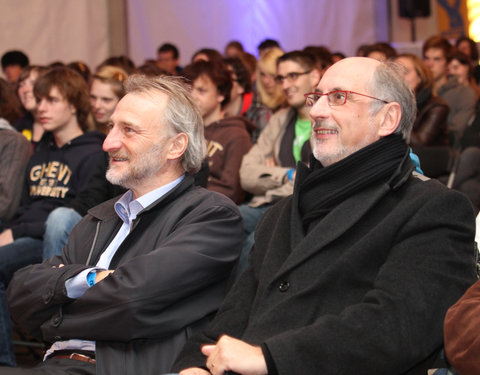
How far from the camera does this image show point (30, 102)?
5594 millimetres

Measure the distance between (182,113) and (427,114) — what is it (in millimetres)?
2734

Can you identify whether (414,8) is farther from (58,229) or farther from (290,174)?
(58,229)

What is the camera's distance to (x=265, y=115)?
5.36 metres

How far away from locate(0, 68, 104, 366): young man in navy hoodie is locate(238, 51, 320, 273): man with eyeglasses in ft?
3.01

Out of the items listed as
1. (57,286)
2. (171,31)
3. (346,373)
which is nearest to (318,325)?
(346,373)

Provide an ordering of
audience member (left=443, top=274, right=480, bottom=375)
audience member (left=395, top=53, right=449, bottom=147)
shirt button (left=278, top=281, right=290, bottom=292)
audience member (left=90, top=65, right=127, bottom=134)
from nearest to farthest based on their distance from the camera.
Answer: audience member (left=443, top=274, right=480, bottom=375), shirt button (left=278, top=281, right=290, bottom=292), audience member (left=90, top=65, right=127, bottom=134), audience member (left=395, top=53, right=449, bottom=147)

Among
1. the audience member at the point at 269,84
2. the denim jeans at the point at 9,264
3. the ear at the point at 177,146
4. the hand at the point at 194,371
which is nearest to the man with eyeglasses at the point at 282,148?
the audience member at the point at 269,84

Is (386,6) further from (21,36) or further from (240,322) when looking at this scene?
(240,322)

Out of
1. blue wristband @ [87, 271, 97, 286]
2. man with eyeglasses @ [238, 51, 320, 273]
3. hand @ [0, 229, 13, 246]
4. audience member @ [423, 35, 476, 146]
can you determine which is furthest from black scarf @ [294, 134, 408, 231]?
audience member @ [423, 35, 476, 146]

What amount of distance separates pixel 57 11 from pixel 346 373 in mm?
7722

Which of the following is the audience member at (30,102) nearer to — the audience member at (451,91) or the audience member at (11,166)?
the audience member at (11,166)

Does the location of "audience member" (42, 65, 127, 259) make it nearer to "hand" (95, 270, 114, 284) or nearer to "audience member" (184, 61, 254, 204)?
"audience member" (184, 61, 254, 204)

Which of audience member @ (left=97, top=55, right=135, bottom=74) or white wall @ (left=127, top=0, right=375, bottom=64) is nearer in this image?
audience member @ (left=97, top=55, right=135, bottom=74)

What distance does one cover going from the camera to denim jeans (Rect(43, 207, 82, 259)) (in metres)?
3.92
